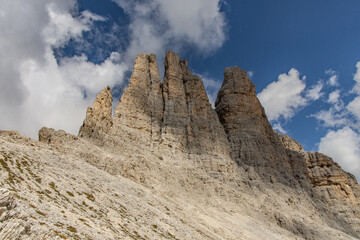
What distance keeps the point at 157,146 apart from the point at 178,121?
36.8 ft

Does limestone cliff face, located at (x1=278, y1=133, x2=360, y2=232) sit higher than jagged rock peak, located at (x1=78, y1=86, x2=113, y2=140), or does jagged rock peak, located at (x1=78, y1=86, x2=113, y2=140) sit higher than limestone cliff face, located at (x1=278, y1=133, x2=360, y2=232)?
limestone cliff face, located at (x1=278, y1=133, x2=360, y2=232)

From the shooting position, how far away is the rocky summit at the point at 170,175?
862 inches

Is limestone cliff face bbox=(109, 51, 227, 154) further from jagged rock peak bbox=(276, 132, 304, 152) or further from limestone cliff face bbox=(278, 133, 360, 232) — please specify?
jagged rock peak bbox=(276, 132, 304, 152)

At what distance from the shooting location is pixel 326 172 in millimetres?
91438

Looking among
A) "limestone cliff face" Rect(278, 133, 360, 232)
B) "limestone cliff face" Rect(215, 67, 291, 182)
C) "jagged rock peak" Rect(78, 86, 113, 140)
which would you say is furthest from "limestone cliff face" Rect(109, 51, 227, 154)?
"limestone cliff face" Rect(278, 133, 360, 232)

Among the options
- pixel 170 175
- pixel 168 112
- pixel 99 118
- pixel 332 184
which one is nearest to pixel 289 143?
pixel 332 184

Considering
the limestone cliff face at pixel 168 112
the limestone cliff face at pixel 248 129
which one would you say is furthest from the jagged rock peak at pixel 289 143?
the limestone cliff face at pixel 168 112

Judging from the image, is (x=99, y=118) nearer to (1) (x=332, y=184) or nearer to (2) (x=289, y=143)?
(1) (x=332, y=184)

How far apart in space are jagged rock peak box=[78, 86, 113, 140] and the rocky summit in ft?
0.76

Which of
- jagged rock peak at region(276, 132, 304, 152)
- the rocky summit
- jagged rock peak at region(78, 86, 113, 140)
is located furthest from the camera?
jagged rock peak at region(276, 132, 304, 152)

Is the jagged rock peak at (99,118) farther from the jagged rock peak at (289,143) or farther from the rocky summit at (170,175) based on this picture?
the jagged rock peak at (289,143)

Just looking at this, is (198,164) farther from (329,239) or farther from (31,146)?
(31,146)

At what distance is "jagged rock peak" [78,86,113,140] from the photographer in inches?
1976

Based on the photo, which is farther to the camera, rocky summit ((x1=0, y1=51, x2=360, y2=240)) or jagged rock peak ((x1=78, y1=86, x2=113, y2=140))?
jagged rock peak ((x1=78, y1=86, x2=113, y2=140))
